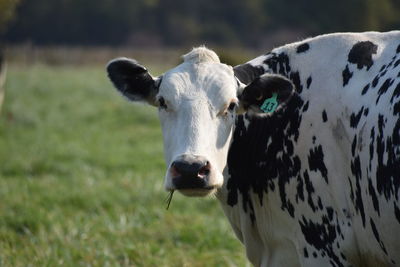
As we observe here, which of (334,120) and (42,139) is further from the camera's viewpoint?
(42,139)

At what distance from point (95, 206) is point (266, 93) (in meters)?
4.13

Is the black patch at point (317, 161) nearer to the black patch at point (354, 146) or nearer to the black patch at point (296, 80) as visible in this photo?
the black patch at point (354, 146)

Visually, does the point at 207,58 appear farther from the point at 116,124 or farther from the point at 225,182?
the point at 116,124

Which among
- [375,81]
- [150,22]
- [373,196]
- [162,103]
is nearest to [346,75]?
[375,81]

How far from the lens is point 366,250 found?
4.05 metres

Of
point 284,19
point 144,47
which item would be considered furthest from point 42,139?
point 144,47

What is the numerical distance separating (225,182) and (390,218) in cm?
134

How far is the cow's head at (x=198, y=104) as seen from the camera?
3.97 meters

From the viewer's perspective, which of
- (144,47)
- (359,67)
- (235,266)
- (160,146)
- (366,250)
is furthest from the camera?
(144,47)

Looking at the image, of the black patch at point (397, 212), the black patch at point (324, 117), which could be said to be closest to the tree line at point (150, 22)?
the black patch at point (324, 117)

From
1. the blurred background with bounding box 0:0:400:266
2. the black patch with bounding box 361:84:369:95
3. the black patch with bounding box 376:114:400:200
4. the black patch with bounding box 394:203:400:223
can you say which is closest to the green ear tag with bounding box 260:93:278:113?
the black patch with bounding box 361:84:369:95

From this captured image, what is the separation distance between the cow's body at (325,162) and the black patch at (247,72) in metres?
0.01

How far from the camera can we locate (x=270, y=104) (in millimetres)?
4465

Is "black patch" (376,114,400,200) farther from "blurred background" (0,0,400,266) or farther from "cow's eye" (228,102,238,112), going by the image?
"blurred background" (0,0,400,266)
